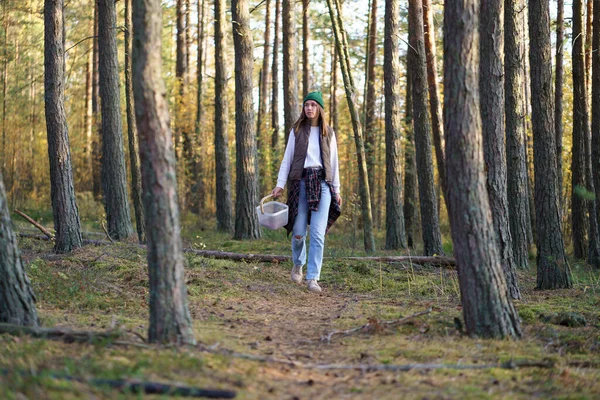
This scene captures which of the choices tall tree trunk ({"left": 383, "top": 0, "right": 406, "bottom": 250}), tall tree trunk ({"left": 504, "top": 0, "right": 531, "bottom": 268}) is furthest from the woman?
tall tree trunk ({"left": 383, "top": 0, "right": 406, "bottom": 250})

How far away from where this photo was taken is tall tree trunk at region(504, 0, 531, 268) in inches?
366

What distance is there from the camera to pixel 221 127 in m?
17.2

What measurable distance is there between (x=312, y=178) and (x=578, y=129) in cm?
799

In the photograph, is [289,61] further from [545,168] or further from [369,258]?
[545,168]

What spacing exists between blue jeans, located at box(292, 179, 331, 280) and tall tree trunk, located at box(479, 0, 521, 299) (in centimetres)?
210

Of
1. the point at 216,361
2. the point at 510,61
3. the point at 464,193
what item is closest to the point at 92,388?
the point at 216,361

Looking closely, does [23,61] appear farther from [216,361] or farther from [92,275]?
[216,361]

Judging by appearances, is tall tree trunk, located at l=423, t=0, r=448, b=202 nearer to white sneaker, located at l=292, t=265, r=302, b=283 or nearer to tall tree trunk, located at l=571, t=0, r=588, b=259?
tall tree trunk, located at l=571, t=0, r=588, b=259

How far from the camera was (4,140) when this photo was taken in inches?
1002

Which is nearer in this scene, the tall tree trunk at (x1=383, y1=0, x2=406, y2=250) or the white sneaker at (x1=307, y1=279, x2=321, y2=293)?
the white sneaker at (x1=307, y1=279, x2=321, y2=293)

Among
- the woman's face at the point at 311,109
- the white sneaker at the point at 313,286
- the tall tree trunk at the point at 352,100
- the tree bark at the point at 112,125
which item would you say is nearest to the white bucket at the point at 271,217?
the white sneaker at the point at 313,286

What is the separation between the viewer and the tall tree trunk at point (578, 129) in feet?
43.1

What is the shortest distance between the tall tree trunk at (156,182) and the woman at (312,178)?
3.75 meters

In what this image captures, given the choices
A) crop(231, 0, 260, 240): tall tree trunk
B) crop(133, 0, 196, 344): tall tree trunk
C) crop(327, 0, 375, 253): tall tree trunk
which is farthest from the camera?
crop(231, 0, 260, 240): tall tree trunk
